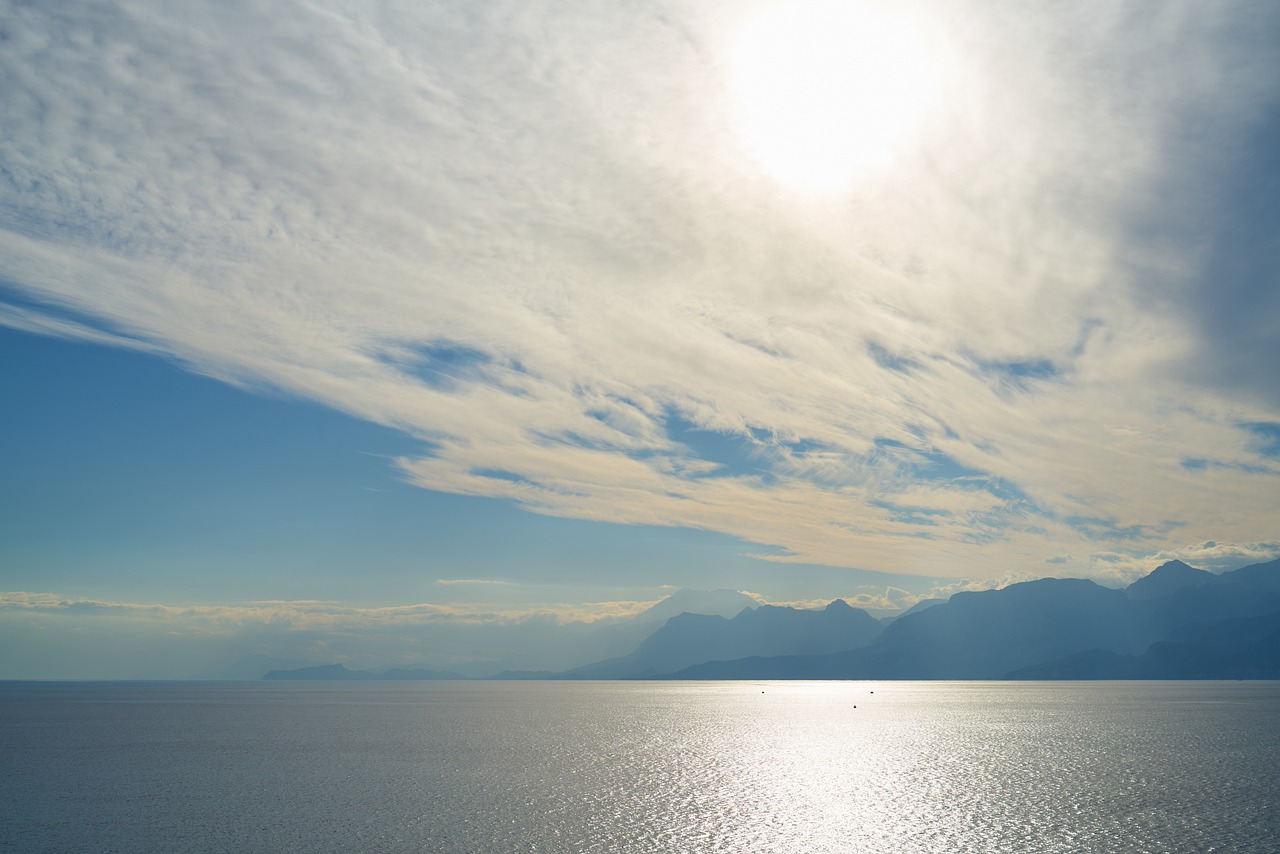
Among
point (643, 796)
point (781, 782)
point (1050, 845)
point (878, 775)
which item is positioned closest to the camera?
point (1050, 845)

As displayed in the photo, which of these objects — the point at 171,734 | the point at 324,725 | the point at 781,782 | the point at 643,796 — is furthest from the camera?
the point at 324,725

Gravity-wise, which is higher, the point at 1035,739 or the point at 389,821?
the point at 389,821

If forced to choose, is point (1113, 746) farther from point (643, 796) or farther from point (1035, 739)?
point (643, 796)

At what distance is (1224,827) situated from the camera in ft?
194

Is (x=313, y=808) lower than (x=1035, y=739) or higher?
higher

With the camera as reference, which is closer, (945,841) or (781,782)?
(945,841)

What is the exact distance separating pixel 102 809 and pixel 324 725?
115 metres

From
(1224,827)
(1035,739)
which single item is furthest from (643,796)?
(1035,739)

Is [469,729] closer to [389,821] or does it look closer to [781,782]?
[781,782]

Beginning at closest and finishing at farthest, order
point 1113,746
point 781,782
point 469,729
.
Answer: point 781,782 → point 1113,746 → point 469,729

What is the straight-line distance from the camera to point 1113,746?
4811 inches

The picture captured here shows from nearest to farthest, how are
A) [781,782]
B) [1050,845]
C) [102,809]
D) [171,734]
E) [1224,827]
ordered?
1. [1050,845]
2. [1224,827]
3. [102,809]
4. [781,782]
5. [171,734]

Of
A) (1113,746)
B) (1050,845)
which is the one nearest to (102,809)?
(1050,845)

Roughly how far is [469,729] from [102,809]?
9884 centimetres
